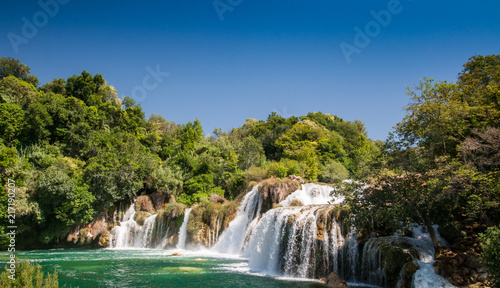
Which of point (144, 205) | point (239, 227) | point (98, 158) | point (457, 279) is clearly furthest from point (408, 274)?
point (98, 158)

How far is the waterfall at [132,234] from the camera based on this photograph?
27.1m

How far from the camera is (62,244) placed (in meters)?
26.4

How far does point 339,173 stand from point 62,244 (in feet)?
99.7

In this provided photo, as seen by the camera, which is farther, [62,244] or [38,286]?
[62,244]

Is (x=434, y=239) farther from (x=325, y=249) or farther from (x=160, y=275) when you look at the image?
(x=160, y=275)

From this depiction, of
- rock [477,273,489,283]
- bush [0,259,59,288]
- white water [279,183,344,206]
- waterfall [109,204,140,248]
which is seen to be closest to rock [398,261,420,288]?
rock [477,273,489,283]

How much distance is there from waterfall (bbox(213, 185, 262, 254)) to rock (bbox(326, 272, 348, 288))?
10595 mm

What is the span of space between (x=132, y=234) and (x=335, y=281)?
21291 mm

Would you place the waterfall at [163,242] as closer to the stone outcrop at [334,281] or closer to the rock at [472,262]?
the stone outcrop at [334,281]

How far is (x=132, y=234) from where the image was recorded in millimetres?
27500

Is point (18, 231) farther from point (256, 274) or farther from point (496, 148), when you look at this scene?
point (496, 148)

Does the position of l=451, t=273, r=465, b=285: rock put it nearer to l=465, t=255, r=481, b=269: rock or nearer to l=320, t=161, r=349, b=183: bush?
l=465, t=255, r=481, b=269: rock

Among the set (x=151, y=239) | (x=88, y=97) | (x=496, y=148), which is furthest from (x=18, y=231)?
(x=496, y=148)

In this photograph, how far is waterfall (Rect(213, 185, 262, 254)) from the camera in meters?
22.4
